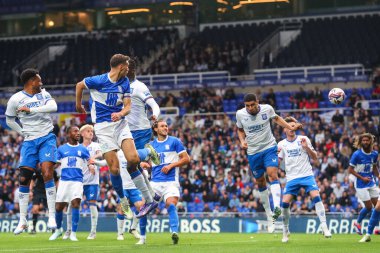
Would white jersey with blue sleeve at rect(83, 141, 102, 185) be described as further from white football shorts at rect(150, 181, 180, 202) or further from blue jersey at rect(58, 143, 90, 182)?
white football shorts at rect(150, 181, 180, 202)

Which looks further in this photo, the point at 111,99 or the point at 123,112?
the point at 111,99

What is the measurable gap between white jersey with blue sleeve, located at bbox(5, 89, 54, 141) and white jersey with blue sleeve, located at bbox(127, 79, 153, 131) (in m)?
1.91

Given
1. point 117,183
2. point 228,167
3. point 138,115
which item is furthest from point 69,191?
point 228,167

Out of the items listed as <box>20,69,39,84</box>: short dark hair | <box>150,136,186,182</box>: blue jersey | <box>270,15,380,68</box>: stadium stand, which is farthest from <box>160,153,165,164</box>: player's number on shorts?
<box>270,15,380,68</box>: stadium stand

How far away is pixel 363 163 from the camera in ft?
75.6

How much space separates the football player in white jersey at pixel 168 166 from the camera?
18727 mm

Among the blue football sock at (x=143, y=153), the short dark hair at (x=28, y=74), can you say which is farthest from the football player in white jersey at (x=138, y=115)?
the short dark hair at (x=28, y=74)

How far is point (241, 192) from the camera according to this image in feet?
114

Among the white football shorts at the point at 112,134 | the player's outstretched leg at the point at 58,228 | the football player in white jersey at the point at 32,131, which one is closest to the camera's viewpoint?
the white football shorts at the point at 112,134

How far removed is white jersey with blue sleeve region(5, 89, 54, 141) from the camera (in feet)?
60.1

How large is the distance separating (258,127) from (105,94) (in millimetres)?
4264

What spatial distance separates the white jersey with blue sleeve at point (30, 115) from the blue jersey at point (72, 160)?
4.26 meters

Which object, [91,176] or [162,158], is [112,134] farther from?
[91,176]

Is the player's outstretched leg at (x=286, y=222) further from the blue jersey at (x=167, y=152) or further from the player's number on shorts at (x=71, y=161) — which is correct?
the player's number on shorts at (x=71, y=161)
